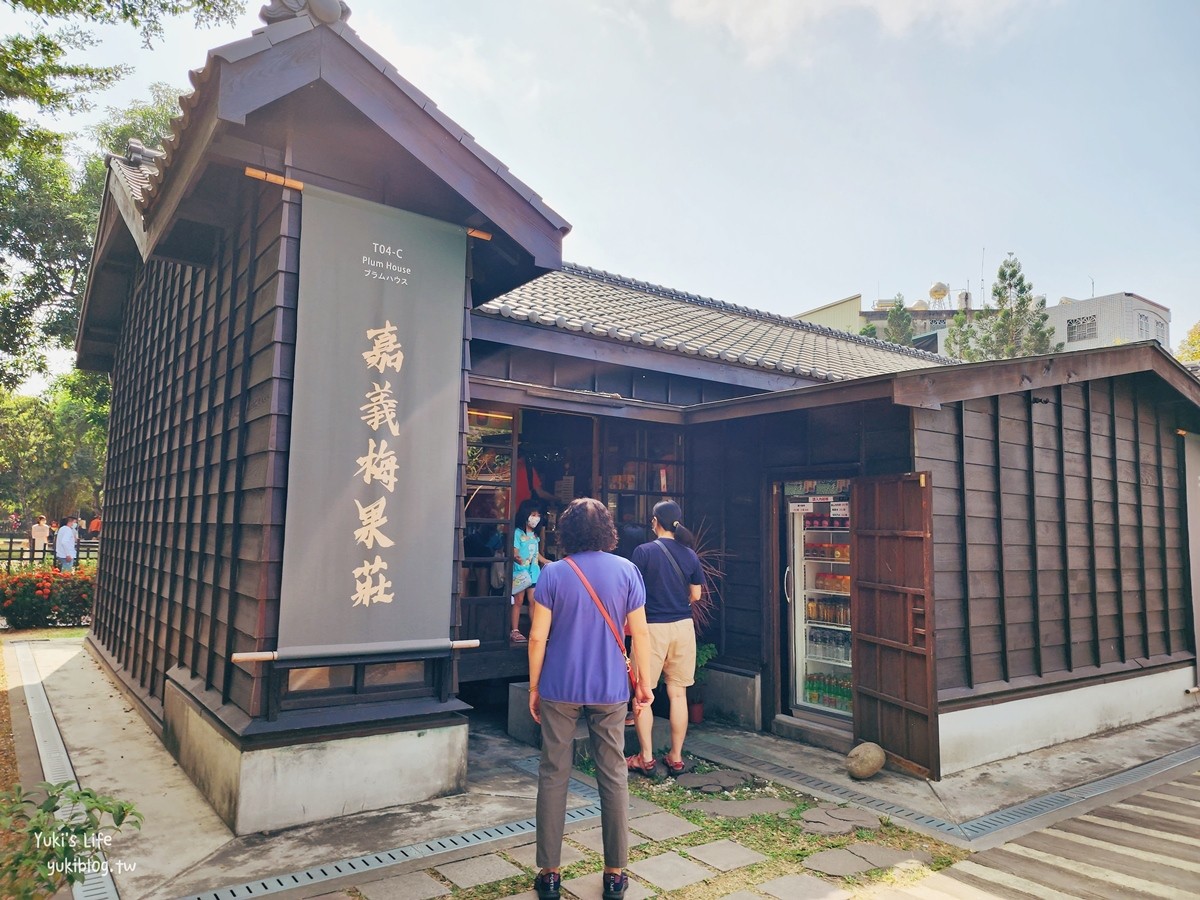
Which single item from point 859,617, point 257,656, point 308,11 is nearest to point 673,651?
point 859,617

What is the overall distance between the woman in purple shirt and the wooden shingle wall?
196 cm

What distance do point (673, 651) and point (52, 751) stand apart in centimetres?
540

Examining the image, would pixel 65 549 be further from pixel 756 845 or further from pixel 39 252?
pixel 756 845

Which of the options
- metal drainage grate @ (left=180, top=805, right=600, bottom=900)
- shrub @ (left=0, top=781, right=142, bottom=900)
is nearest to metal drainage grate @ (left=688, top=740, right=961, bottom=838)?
metal drainage grate @ (left=180, top=805, right=600, bottom=900)

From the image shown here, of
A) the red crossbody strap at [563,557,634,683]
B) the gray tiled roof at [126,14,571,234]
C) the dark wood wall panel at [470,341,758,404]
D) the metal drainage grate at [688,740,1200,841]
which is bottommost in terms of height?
the metal drainage grate at [688,740,1200,841]

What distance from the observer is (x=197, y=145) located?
15.6 feet

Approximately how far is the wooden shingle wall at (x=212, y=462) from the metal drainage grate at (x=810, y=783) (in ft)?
13.1

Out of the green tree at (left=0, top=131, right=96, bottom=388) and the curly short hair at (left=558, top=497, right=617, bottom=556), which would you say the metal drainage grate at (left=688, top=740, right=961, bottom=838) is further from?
the green tree at (left=0, top=131, right=96, bottom=388)

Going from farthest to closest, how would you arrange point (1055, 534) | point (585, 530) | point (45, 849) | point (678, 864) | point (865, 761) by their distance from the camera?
point (1055, 534) < point (865, 761) < point (678, 864) < point (585, 530) < point (45, 849)

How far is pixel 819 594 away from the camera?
7.67m

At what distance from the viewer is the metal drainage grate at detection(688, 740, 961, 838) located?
5.09 meters

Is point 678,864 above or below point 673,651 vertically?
below

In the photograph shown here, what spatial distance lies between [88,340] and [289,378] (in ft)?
35.9

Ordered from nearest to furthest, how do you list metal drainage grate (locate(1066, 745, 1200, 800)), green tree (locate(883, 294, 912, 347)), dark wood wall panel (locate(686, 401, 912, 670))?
metal drainage grate (locate(1066, 745, 1200, 800)) < dark wood wall panel (locate(686, 401, 912, 670)) < green tree (locate(883, 294, 912, 347))
